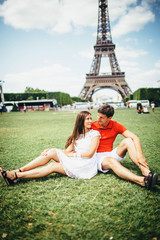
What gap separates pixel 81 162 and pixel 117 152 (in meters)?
0.76

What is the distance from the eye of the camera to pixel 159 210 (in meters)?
1.92

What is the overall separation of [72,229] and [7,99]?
158 ft

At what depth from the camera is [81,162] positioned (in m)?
2.52

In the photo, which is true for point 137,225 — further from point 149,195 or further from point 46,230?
point 46,230

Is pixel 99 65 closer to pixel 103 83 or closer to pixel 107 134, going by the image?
pixel 103 83

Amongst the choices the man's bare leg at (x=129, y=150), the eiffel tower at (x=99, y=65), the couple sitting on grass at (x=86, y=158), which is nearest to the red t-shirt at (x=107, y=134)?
the couple sitting on grass at (x=86, y=158)

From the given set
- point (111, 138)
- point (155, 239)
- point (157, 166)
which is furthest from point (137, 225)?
point (157, 166)

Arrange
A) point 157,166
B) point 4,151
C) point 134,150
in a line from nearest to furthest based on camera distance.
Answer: point 134,150 < point 157,166 < point 4,151

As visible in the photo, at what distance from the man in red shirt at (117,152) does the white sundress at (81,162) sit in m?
0.22

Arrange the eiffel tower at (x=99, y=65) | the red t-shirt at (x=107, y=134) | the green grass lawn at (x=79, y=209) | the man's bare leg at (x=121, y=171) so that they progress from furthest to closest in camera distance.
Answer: the eiffel tower at (x=99, y=65), the red t-shirt at (x=107, y=134), the man's bare leg at (x=121, y=171), the green grass lawn at (x=79, y=209)

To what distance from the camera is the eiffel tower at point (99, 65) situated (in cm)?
4184

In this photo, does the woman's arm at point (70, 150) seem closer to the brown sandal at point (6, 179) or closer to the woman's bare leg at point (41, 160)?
the woman's bare leg at point (41, 160)

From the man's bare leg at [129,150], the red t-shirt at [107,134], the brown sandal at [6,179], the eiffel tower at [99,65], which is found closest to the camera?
the brown sandal at [6,179]

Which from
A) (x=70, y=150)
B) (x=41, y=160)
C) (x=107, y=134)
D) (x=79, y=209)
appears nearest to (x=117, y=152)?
(x=107, y=134)
